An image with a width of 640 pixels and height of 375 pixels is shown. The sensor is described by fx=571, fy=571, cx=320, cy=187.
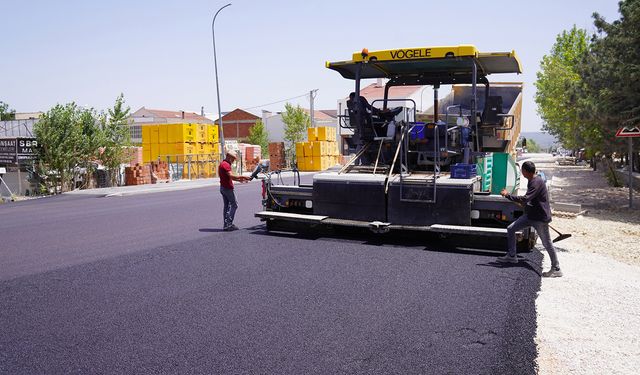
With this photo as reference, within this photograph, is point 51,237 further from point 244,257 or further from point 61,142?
point 61,142

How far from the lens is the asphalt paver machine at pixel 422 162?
7.99 metres

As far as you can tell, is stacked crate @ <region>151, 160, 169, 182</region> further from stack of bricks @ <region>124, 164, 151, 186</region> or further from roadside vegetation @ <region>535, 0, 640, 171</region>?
roadside vegetation @ <region>535, 0, 640, 171</region>

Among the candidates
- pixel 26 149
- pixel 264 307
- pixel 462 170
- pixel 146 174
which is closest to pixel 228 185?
pixel 462 170

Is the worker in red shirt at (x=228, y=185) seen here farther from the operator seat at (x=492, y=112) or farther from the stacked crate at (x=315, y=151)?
the stacked crate at (x=315, y=151)

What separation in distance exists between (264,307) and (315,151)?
33.6 m

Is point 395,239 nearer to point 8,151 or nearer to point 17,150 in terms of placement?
point 17,150

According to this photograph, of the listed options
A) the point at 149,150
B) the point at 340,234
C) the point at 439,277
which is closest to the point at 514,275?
the point at 439,277

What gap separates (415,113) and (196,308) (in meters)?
5.44

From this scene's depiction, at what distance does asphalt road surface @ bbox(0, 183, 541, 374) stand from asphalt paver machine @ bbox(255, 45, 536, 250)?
0.44 m

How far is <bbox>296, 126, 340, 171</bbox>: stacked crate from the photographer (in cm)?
3906

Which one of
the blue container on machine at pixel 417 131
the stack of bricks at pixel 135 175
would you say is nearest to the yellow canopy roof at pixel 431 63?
the blue container on machine at pixel 417 131

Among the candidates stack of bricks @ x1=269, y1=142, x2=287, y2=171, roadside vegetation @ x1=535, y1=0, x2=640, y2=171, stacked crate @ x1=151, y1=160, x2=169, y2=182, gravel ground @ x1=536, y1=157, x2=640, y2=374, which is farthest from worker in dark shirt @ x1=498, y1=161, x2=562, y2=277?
stack of bricks @ x1=269, y1=142, x2=287, y2=171

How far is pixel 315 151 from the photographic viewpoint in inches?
1535

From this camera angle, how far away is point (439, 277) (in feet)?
22.0
